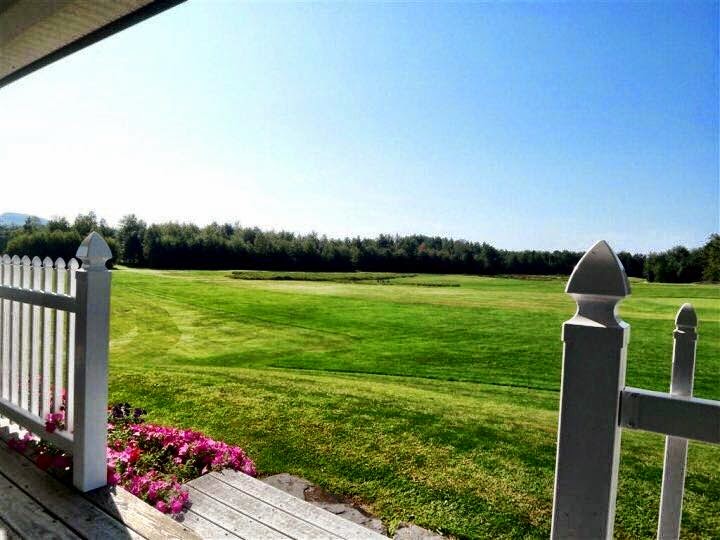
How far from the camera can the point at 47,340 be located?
191 centimetres

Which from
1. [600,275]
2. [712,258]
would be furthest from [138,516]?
[712,258]

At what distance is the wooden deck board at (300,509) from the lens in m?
1.65

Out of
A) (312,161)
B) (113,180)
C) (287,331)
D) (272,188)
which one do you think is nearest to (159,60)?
(287,331)

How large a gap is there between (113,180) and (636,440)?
1852 cm

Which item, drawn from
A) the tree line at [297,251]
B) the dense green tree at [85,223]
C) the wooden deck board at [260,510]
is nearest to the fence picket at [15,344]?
the wooden deck board at [260,510]

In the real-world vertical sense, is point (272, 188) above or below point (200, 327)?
above

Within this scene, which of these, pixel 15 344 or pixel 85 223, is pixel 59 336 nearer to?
pixel 15 344

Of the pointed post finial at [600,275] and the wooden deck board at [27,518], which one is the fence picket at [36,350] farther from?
the pointed post finial at [600,275]

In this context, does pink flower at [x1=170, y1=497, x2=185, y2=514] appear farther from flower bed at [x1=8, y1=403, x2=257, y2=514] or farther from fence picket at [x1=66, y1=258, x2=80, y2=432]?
fence picket at [x1=66, y1=258, x2=80, y2=432]

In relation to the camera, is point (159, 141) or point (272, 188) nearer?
point (159, 141)

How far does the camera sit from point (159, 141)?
16234 millimetres

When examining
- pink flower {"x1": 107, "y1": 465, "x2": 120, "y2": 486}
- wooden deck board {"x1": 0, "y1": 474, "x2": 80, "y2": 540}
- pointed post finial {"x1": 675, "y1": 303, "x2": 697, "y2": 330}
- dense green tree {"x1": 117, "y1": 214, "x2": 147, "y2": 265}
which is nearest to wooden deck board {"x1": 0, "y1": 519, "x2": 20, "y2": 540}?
wooden deck board {"x1": 0, "y1": 474, "x2": 80, "y2": 540}

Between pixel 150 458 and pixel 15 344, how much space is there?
0.86 meters

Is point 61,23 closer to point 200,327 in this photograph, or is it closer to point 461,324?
point 200,327
